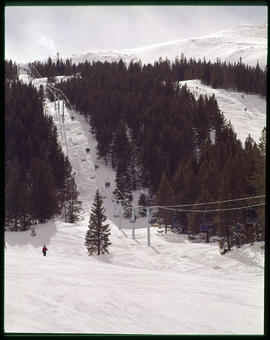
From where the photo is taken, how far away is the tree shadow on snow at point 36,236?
21.7 m

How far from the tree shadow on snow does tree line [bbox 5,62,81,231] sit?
1.98 feet

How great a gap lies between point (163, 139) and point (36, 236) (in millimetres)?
38686

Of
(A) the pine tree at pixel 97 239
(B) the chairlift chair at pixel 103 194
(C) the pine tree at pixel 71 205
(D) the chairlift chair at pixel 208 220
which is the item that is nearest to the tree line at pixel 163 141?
(D) the chairlift chair at pixel 208 220

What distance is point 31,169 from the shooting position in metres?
30.1

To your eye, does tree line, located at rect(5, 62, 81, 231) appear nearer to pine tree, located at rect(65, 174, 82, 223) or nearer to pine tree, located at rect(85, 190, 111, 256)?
pine tree, located at rect(65, 174, 82, 223)

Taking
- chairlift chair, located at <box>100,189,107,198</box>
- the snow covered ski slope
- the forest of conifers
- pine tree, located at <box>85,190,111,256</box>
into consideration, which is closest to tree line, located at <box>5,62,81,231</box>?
pine tree, located at <box>85,190,111,256</box>

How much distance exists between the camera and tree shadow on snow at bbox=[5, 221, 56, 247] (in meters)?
21.7

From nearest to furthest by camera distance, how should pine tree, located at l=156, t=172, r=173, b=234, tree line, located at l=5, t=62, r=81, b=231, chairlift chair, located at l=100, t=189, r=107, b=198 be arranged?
tree line, located at l=5, t=62, r=81, b=231 → pine tree, located at l=156, t=172, r=173, b=234 → chairlift chair, located at l=100, t=189, r=107, b=198

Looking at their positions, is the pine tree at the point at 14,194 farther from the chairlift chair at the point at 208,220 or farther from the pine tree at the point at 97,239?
the chairlift chair at the point at 208,220

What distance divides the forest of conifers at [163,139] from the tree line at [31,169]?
4.94 meters

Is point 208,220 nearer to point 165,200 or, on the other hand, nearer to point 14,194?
point 165,200

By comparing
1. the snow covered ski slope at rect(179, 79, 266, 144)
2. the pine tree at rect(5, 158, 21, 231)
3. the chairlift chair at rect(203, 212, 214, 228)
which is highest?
the snow covered ski slope at rect(179, 79, 266, 144)

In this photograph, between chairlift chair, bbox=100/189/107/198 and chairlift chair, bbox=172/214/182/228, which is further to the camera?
chairlift chair, bbox=100/189/107/198

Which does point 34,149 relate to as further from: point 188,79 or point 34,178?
point 188,79
